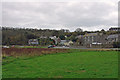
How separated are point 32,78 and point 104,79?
4032 millimetres

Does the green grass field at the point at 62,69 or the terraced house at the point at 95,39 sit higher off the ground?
the terraced house at the point at 95,39

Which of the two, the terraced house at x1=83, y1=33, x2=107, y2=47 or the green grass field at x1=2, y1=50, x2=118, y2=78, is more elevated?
the terraced house at x1=83, y1=33, x2=107, y2=47

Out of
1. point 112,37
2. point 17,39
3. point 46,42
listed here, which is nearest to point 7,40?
point 17,39

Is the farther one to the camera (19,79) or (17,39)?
(17,39)

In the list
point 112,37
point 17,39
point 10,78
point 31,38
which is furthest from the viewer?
point 31,38

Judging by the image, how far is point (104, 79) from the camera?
7734mm

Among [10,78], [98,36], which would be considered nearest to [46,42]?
[98,36]

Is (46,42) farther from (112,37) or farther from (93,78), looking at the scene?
(93,78)

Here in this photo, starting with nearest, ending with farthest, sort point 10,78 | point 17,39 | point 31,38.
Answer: point 10,78
point 17,39
point 31,38

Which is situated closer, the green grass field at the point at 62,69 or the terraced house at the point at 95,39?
the green grass field at the point at 62,69

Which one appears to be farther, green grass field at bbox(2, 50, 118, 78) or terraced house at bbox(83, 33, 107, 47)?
terraced house at bbox(83, 33, 107, 47)

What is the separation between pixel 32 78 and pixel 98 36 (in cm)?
7091

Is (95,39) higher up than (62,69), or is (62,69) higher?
(95,39)

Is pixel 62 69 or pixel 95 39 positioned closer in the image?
pixel 62 69
